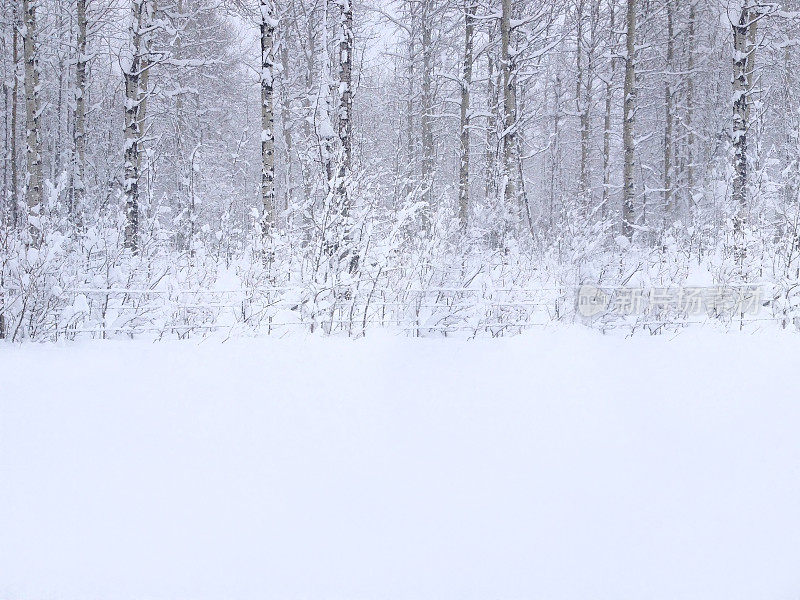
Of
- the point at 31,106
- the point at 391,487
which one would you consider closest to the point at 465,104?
the point at 31,106

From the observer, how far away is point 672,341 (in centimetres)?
913

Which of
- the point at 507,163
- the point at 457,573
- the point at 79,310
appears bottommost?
the point at 457,573

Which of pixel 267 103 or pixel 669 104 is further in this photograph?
pixel 669 104

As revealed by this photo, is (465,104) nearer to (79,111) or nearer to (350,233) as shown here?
(350,233)

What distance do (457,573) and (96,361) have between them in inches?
216

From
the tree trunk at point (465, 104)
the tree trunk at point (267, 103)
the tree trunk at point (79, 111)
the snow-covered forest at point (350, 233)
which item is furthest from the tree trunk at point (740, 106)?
the tree trunk at point (79, 111)

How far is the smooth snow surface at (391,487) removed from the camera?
282 centimetres

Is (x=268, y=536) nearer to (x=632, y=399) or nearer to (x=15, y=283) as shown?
(x=632, y=399)

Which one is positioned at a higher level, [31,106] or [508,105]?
[508,105]

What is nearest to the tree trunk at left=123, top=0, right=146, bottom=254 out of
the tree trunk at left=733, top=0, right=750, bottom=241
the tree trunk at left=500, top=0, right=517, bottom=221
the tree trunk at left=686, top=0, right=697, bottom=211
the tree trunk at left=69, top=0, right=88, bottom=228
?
the tree trunk at left=69, top=0, right=88, bottom=228

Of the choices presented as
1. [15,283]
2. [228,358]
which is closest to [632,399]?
[228,358]

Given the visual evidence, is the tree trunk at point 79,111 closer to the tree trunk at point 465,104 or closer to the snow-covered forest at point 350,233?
the snow-covered forest at point 350,233

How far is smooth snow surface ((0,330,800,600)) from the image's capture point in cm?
282

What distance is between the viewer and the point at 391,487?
3.72m
